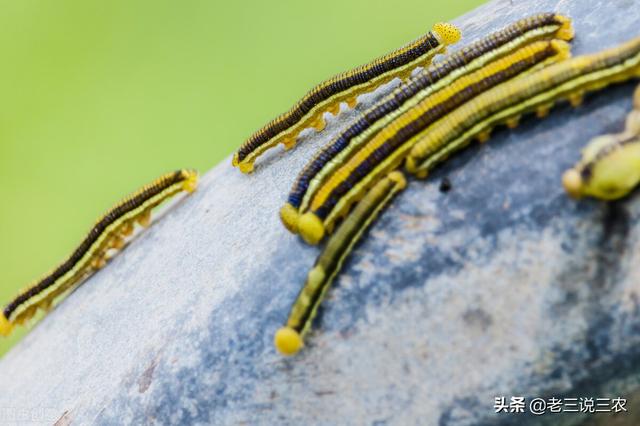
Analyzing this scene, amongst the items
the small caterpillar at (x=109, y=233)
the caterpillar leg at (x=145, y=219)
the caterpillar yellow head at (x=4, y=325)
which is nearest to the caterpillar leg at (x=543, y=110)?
the small caterpillar at (x=109, y=233)

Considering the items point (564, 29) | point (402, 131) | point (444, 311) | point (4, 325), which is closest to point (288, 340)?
point (444, 311)

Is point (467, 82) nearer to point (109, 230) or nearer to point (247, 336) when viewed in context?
point (247, 336)

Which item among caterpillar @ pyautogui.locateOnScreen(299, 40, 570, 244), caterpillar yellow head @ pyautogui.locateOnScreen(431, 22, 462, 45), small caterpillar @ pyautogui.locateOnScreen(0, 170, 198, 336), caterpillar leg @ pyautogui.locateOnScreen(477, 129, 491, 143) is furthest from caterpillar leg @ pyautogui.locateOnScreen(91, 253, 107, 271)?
caterpillar leg @ pyautogui.locateOnScreen(477, 129, 491, 143)

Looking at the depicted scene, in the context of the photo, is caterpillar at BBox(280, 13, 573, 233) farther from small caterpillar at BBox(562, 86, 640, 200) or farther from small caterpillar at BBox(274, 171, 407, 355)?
small caterpillar at BBox(562, 86, 640, 200)

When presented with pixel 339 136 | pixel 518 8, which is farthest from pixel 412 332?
pixel 518 8

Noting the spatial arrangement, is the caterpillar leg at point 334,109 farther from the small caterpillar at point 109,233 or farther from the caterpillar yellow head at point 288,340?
the caterpillar yellow head at point 288,340

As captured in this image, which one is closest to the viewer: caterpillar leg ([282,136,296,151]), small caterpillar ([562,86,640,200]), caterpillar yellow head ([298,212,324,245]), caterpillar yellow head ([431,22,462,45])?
small caterpillar ([562,86,640,200])
